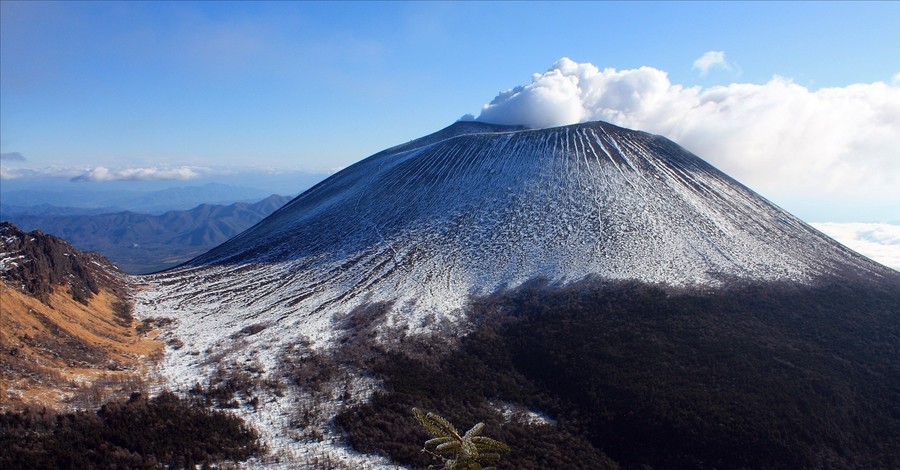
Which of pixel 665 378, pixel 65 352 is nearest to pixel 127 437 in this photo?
pixel 65 352

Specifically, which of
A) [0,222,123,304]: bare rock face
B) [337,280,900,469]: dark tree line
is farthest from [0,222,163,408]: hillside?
[337,280,900,469]: dark tree line

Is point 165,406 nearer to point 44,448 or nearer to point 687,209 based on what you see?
point 44,448

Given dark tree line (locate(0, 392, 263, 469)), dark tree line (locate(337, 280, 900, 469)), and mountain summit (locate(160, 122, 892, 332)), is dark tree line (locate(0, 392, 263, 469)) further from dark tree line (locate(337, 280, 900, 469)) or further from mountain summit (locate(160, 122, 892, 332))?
mountain summit (locate(160, 122, 892, 332))

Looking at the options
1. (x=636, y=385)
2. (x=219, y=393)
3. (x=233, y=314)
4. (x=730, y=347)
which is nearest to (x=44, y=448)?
(x=219, y=393)

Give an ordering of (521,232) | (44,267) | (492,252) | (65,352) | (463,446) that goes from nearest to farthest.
→ (463,446)
(65,352)
(44,267)
(492,252)
(521,232)

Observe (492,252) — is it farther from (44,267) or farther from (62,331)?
(44,267)

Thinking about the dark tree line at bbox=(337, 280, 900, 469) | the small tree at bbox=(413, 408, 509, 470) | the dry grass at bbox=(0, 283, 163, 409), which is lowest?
the dark tree line at bbox=(337, 280, 900, 469)
